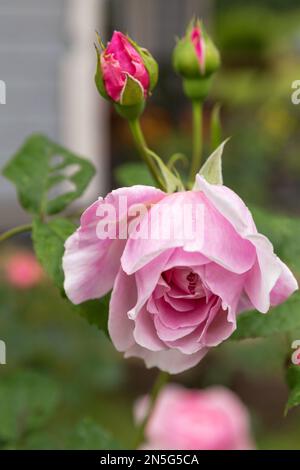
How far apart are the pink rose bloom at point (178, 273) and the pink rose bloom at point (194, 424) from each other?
2.78 feet

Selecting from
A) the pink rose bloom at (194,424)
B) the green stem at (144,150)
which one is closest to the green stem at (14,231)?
the green stem at (144,150)

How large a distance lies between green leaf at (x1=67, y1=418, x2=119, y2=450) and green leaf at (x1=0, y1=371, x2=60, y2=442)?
117mm

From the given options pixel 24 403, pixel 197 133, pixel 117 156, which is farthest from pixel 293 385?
pixel 117 156

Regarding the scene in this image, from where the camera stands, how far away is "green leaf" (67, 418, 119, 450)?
897mm

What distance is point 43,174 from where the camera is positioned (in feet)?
2.99

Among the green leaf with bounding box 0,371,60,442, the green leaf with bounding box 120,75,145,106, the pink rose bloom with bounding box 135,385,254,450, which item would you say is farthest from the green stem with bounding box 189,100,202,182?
the pink rose bloom with bounding box 135,385,254,450

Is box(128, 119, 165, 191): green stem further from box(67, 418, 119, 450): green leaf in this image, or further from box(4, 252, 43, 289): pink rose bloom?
box(4, 252, 43, 289): pink rose bloom

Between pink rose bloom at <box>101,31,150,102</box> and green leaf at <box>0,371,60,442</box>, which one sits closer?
pink rose bloom at <box>101,31,150,102</box>

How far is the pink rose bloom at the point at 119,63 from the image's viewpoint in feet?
2.33

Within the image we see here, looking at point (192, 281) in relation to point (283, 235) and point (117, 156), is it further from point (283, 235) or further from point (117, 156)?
point (117, 156)

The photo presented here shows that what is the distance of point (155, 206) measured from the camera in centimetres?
63

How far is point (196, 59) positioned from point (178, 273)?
30 cm

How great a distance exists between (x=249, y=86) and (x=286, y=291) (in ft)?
17.7

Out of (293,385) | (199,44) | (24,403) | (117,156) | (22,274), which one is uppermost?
(199,44)
